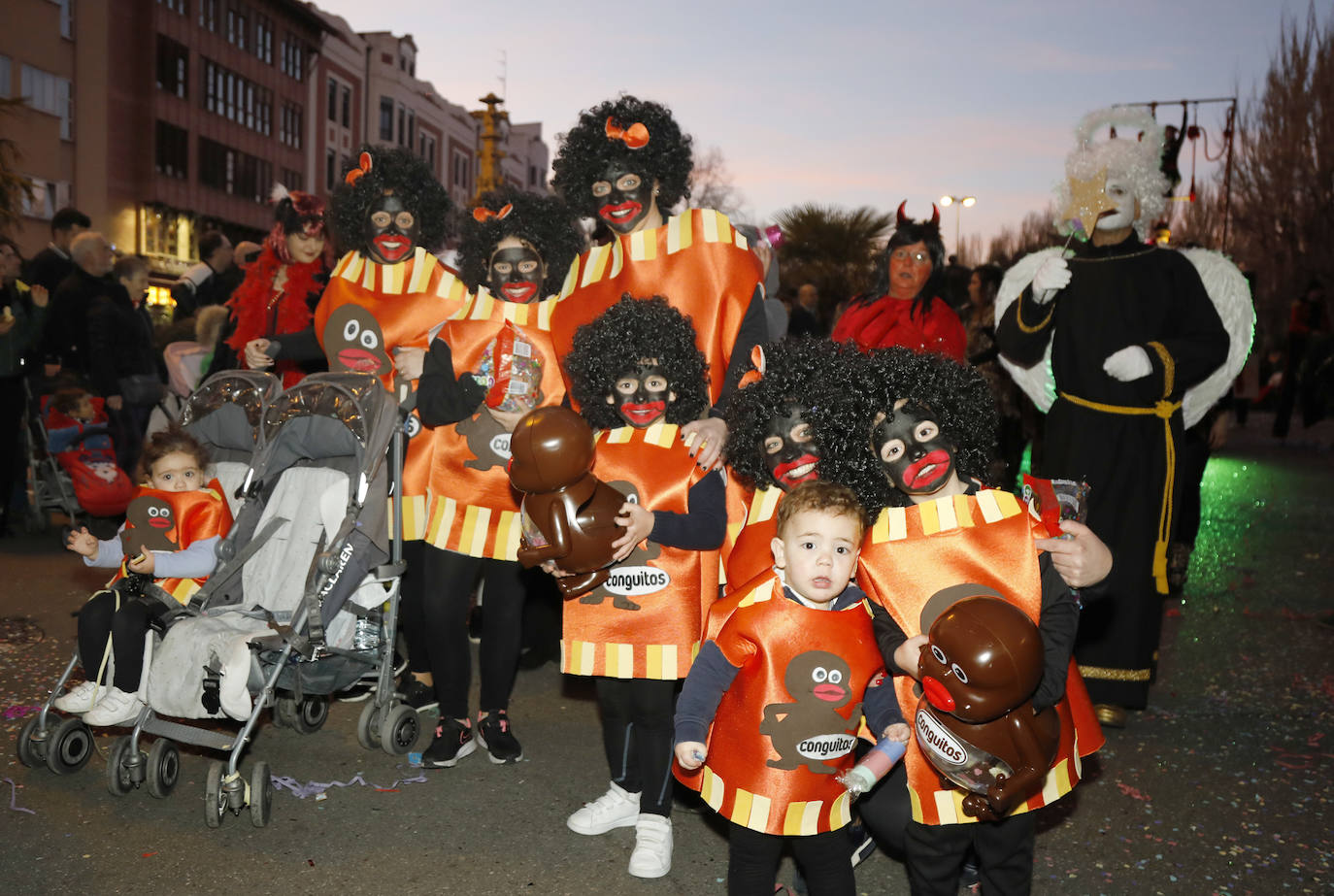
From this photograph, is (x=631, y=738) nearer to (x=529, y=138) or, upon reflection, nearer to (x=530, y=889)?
(x=530, y=889)

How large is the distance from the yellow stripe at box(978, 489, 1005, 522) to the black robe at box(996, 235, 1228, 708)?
2.07 meters

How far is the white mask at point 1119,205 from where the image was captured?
4398mm

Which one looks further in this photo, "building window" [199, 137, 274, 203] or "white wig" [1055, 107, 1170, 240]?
"building window" [199, 137, 274, 203]

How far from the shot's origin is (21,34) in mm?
23281

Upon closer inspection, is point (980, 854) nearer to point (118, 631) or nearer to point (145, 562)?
point (118, 631)

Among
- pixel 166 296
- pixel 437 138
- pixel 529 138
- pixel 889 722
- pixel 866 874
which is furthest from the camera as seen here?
pixel 529 138

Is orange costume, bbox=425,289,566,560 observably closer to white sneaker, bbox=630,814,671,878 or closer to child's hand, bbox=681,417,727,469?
child's hand, bbox=681,417,727,469

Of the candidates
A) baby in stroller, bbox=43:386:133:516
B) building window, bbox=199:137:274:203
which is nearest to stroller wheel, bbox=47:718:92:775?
baby in stroller, bbox=43:386:133:516

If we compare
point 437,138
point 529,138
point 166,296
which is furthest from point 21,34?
point 529,138

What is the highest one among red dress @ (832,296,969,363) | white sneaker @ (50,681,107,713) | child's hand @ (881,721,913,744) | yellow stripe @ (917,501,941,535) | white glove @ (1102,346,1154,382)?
red dress @ (832,296,969,363)

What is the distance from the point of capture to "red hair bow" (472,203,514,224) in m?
4.47

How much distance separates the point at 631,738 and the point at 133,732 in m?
1.70

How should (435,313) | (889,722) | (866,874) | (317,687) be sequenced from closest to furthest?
(889,722) → (866,874) → (317,687) → (435,313)

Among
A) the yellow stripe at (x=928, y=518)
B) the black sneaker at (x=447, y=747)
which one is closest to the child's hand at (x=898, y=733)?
the yellow stripe at (x=928, y=518)
